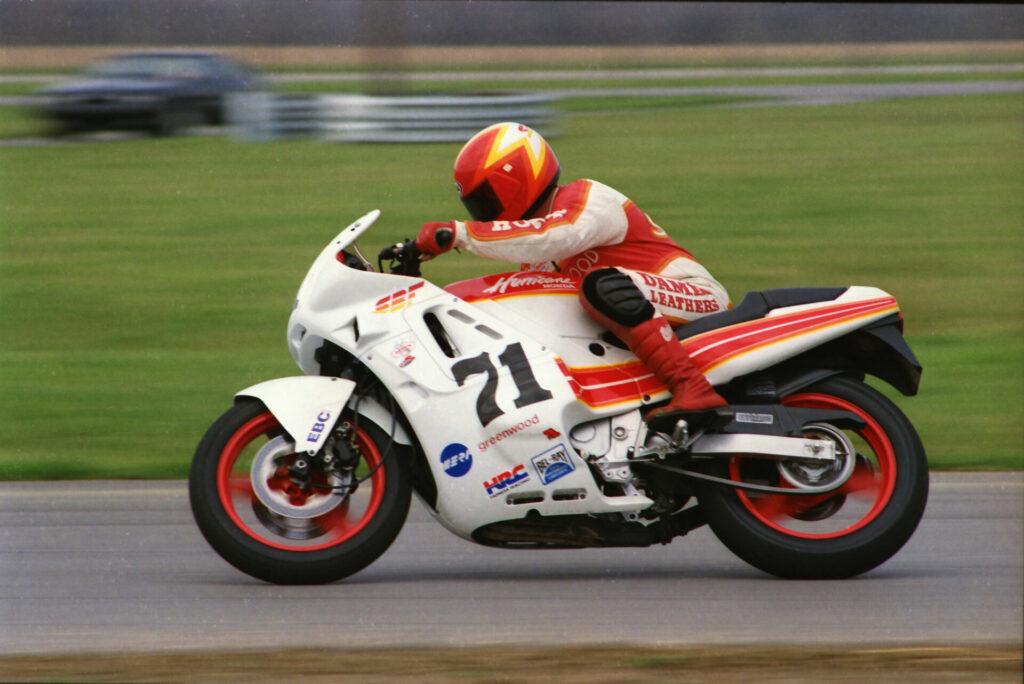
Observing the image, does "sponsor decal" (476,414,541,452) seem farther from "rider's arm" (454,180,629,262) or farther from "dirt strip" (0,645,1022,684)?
"dirt strip" (0,645,1022,684)

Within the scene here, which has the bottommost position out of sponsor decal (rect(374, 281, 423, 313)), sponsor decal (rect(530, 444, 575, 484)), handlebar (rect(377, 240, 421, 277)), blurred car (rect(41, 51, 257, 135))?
blurred car (rect(41, 51, 257, 135))

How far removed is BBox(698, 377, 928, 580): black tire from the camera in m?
4.76

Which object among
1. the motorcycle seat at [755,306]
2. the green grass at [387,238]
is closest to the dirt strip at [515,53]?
the green grass at [387,238]

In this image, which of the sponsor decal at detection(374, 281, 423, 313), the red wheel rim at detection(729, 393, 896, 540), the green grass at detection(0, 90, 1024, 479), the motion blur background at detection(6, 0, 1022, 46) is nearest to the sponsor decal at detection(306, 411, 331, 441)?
the sponsor decal at detection(374, 281, 423, 313)

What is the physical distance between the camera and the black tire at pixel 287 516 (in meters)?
4.66

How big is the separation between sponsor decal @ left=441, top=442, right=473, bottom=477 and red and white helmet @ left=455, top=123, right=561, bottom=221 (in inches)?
34.8

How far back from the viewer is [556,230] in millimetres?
4785

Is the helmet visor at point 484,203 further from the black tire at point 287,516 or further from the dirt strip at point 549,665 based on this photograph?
the dirt strip at point 549,665

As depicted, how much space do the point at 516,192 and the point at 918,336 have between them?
5404mm

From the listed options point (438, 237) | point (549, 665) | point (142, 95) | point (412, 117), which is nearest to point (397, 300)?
point (438, 237)

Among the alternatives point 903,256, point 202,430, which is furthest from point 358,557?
point 903,256

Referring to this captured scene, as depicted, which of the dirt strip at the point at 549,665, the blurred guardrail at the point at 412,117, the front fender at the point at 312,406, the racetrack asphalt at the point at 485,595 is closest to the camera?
the dirt strip at the point at 549,665

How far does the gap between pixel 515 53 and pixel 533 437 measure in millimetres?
8811

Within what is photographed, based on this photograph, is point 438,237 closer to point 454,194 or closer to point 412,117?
point 454,194
